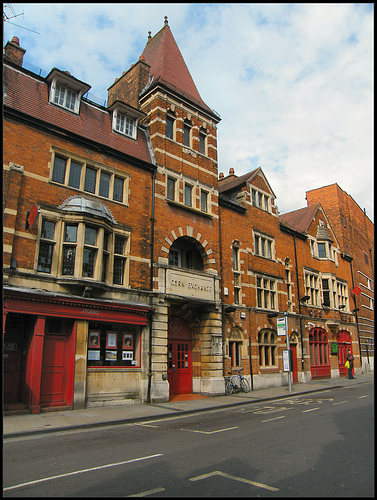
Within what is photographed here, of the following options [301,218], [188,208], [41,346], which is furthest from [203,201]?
[301,218]

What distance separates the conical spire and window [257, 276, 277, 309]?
457 inches

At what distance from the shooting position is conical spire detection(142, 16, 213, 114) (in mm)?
21750

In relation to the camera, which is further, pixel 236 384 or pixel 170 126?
pixel 170 126

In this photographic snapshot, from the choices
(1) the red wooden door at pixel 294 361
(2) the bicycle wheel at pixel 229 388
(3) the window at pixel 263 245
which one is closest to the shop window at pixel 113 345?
(2) the bicycle wheel at pixel 229 388

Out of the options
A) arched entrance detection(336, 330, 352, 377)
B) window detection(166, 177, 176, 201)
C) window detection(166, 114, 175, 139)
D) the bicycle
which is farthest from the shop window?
arched entrance detection(336, 330, 352, 377)

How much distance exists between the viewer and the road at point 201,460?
215 inches

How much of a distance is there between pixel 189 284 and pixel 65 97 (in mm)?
10620

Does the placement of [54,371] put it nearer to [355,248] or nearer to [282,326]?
[282,326]

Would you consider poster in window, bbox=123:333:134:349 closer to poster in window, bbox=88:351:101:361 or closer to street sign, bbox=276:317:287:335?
poster in window, bbox=88:351:101:361

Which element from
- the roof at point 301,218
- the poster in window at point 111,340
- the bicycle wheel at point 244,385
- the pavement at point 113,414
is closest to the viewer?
the pavement at point 113,414

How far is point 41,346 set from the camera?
13523 millimetres

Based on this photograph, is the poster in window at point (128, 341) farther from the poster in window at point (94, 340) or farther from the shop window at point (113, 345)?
the poster in window at point (94, 340)

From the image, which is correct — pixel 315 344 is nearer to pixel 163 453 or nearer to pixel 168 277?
pixel 168 277

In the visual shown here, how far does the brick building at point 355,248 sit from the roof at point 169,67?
A: 2319cm
